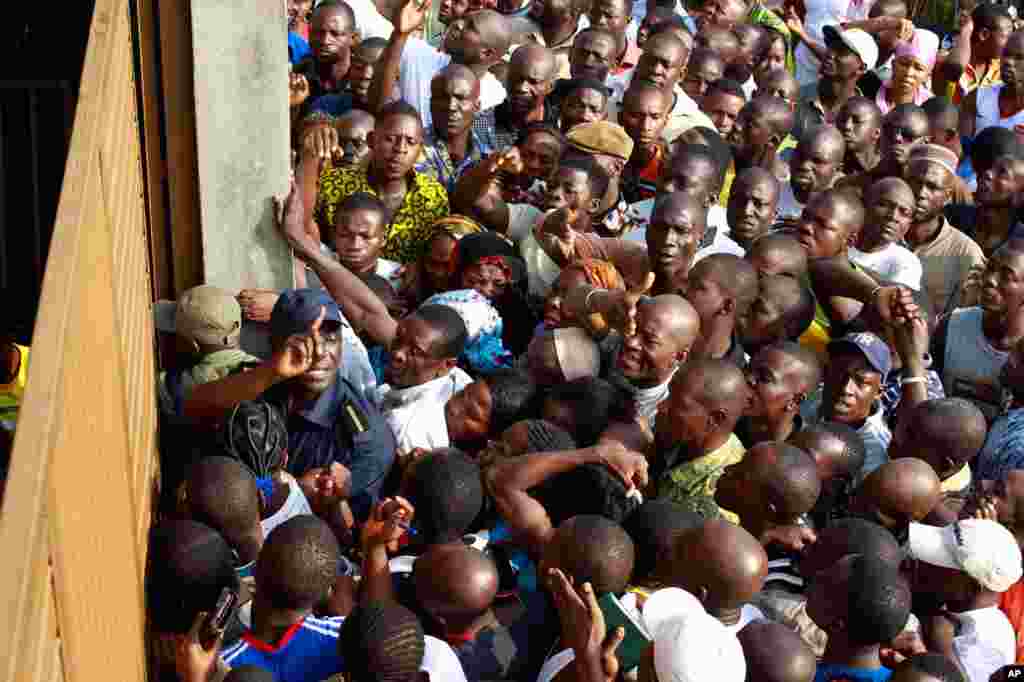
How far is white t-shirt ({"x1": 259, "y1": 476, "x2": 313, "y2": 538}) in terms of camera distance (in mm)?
4707

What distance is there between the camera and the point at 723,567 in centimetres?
420

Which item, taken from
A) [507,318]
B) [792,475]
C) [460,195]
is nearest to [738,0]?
[460,195]

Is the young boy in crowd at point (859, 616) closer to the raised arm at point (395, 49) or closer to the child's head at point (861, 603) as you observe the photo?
the child's head at point (861, 603)

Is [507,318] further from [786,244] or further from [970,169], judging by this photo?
[970,169]

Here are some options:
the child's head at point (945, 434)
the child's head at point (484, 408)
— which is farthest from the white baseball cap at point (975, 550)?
the child's head at point (484, 408)

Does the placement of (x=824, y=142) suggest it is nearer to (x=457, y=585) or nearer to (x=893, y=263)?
(x=893, y=263)

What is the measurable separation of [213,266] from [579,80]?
272 centimetres

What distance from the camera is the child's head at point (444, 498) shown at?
181 inches

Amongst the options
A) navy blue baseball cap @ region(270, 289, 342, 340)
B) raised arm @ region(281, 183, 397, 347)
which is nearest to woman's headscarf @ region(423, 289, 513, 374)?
raised arm @ region(281, 183, 397, 347)

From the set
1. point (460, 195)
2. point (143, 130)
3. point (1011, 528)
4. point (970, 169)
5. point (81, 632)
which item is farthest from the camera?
point (970, 169)

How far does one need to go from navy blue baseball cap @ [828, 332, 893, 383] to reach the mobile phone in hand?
2.84 m

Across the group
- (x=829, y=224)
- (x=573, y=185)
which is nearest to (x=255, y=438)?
(x=573, y=185)

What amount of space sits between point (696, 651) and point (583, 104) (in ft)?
14.9

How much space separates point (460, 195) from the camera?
707 centimetres
